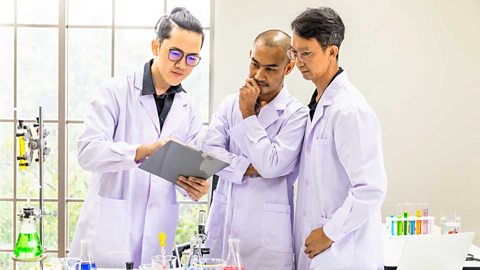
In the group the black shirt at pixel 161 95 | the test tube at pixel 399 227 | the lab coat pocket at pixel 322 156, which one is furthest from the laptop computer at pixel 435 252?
the test tube at pixel 399 227

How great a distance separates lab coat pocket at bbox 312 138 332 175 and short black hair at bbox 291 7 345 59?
1.19 ft

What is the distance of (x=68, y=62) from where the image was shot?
180 inches

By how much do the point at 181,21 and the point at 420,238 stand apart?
129 centimetres

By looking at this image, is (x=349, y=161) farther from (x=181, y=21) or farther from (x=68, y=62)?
(x=68, y=62)

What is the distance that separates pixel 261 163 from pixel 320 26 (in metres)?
0.59

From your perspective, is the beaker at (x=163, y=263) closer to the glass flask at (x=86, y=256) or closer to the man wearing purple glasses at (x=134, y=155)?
the glass flask at (x=86, y=256)

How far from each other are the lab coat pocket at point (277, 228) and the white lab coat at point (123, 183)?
16.8 inches

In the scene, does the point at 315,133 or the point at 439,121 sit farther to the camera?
the point at 439,121

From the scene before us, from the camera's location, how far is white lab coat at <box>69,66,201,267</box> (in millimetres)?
2617

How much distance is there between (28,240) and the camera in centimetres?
208

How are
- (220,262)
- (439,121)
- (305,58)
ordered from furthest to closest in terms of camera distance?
(439,121)
(305,58)
(220,262)

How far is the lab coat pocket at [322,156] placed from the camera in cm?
239

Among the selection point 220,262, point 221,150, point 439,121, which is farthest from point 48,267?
point 439,121

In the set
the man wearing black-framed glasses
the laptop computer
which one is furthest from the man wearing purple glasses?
the laptop computer
